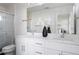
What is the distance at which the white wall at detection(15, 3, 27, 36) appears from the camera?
173 centimetres

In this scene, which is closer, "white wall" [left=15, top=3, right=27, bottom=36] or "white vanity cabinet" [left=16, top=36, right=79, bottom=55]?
"white vanity cabinet" [left=16, top=36, right=79, bottom=55]

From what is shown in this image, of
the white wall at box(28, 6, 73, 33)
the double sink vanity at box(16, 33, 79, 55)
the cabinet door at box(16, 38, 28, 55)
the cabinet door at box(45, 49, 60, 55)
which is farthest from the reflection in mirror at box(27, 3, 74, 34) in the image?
the cabinet door at box(45, 49, 60, 55)

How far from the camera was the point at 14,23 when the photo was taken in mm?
1729

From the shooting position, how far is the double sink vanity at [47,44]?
1575 mm

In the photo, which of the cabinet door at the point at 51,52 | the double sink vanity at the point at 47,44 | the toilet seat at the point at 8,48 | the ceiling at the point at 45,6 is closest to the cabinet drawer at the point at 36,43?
the double sink vanity at the point at 47,44

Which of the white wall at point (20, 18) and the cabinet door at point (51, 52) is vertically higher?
the white wall at point (20, 18)

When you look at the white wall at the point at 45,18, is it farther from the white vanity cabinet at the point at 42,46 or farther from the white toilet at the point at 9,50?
the white toilet at the point at 9,50

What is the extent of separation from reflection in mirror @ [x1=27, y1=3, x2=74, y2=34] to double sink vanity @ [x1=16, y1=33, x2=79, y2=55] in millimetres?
108

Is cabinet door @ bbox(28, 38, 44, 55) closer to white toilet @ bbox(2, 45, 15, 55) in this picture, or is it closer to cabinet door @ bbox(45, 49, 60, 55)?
cabinet door @ bbox(45, 49, 60, 55)

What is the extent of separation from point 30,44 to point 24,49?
15cm

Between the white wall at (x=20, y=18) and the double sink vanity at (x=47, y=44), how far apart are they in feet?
0.32

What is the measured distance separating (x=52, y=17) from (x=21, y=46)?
2.49ft
